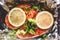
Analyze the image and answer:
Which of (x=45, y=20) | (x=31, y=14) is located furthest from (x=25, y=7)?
(x=45, y=20)

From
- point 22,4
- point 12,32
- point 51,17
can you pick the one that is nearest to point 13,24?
point 12,32

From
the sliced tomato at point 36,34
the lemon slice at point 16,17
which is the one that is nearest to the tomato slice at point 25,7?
the lemon slice at point 16,17

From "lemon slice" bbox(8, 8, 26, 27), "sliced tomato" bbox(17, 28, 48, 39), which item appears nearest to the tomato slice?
"lemon slice" bbox(8, 8, 26, 27)

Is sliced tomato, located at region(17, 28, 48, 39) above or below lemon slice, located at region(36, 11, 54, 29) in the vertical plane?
below

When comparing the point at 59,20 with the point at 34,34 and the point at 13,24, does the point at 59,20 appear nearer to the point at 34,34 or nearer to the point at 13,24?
the point at 34,34

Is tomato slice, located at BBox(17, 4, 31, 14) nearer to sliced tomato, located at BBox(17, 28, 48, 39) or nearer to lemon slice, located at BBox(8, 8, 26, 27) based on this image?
lemon slice, located at BBox(8, 8, 26, 27)

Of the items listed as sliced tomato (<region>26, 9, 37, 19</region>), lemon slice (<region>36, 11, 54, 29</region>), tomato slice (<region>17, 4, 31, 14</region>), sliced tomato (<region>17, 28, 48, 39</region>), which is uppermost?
tomato slice (<region>17, 4, 31, 14</region>)

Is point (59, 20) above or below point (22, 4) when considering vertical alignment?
below
